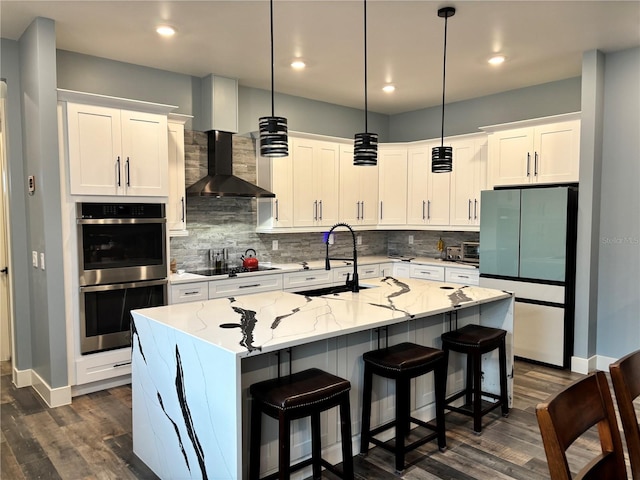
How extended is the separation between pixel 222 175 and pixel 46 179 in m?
1.64

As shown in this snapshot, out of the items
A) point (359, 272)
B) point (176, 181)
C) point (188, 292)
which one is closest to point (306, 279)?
point (359, 272)

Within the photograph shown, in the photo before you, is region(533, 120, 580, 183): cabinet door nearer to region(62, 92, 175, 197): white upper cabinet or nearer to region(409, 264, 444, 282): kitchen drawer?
region(409, 264, 444, 282): kitchen drawer

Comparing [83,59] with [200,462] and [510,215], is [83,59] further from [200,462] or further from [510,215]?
[510,215]

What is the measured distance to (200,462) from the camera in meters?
2.21

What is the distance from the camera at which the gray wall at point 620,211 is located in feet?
13.5

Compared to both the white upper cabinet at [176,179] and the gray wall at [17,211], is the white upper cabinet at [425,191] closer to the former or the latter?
the white upper cabinet at [176,179]

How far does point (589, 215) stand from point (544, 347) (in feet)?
4.30

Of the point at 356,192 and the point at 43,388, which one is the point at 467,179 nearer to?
the point at 356,192

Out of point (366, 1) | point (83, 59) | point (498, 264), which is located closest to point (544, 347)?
point (498, 264)

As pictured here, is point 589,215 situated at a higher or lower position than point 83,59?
lower

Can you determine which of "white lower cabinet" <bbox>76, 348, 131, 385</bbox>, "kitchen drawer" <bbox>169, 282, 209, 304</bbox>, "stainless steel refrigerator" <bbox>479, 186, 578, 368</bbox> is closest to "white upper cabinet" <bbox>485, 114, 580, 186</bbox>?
"stainless steel refrigerator" <bbox>479, 186, 578, 368</bbox>

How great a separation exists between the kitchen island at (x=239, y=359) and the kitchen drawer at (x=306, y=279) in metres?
1.61

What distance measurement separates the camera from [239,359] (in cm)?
196

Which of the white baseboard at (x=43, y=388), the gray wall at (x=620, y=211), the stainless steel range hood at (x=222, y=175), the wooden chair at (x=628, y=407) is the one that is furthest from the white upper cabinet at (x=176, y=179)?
the gray wall at (x=620, y=211)
